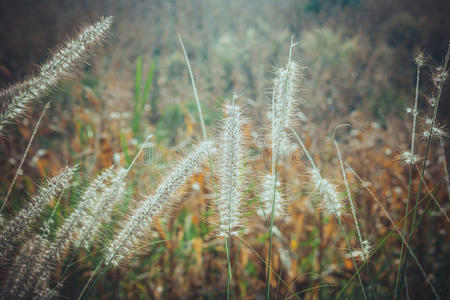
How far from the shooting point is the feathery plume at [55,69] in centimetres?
57

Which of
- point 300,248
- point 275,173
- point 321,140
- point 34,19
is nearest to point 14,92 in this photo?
point 275,173

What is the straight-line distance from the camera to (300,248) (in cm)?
160

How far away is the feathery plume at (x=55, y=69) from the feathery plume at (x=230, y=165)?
364 mm

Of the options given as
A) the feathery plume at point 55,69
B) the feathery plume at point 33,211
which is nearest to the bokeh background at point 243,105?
the feathery plume at point 55,69

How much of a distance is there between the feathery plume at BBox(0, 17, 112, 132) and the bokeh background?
0.05 m

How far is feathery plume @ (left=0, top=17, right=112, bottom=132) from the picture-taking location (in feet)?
1.87

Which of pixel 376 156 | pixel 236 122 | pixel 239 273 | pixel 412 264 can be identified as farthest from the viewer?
pixel 376 156

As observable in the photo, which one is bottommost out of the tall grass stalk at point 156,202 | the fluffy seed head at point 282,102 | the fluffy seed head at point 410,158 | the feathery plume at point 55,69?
the fluffy seed head at point 410,158

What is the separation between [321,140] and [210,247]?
1424 millimetres

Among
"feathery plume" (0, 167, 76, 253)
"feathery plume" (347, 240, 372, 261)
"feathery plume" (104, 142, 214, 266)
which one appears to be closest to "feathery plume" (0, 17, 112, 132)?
"feathery plume" (0, 167, 76, 253)

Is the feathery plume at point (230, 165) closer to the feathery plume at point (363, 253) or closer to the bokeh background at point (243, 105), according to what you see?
the bokeh background at point (243, 105)

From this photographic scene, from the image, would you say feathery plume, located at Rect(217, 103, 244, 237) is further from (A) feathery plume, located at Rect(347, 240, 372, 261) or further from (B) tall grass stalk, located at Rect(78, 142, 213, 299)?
(A) feathery plume, located at Rect(347, 240, 372, 261)

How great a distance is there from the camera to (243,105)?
687mm

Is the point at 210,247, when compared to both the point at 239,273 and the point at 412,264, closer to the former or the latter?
the point at 239,273
